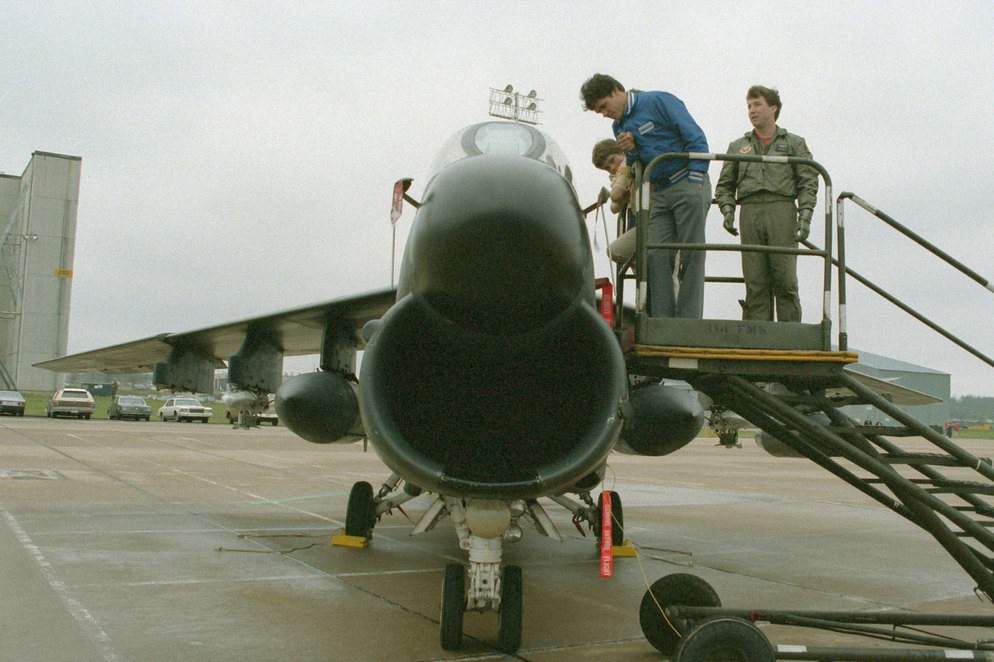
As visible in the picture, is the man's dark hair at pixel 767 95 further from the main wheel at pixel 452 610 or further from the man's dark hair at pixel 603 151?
the main wheel at pixel 452 610

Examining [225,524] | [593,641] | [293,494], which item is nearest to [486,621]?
[593,641]

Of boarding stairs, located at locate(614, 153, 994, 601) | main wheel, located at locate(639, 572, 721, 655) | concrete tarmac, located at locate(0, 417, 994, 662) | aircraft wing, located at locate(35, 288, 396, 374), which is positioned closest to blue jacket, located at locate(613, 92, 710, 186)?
boarding stairs, located at locate(614, 153, 994, 601)

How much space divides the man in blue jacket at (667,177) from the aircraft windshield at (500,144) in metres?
0.38

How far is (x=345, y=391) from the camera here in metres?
6.46

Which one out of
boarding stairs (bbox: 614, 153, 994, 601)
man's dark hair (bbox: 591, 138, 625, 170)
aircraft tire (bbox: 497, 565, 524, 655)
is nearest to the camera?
boarding stairs (bbox: 614, 153, 994, 601)

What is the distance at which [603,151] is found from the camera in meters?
5.87

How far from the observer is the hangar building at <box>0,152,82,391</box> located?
4653 cm

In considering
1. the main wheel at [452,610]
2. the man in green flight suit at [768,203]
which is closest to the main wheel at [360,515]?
the main wheel at [452,610]

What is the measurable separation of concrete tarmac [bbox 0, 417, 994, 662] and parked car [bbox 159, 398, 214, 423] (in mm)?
29676

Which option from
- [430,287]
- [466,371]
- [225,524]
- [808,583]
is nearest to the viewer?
[430,287]

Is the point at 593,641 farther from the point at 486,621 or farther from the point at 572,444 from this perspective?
the point at 572,444

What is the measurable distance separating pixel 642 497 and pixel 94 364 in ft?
29.8

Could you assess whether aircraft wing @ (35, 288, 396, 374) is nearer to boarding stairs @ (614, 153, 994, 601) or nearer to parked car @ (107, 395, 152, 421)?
boarding stairs @ (614, 153, 994, 601)

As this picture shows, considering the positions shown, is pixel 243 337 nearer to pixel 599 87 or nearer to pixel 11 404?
pixel 599 87
